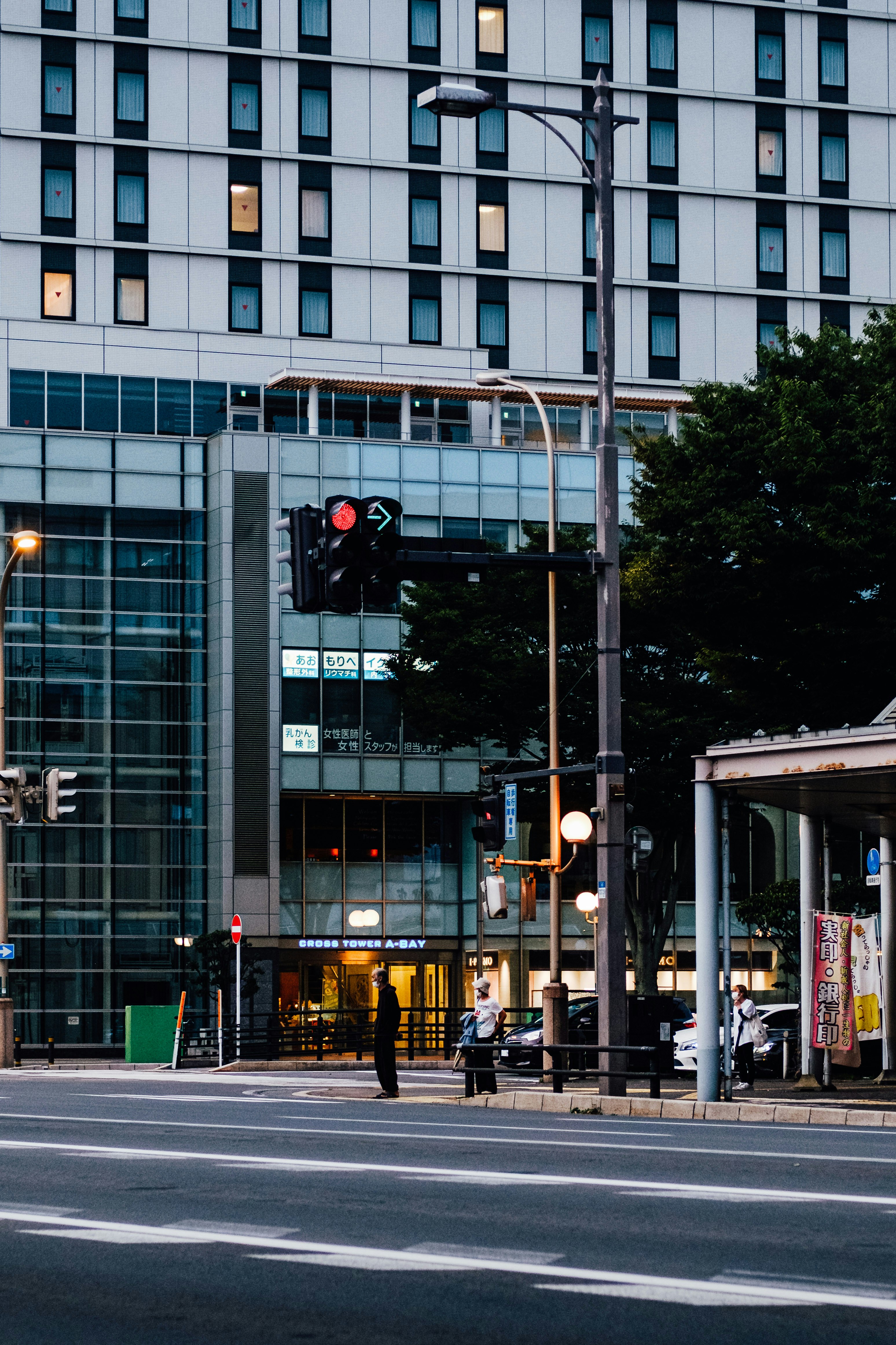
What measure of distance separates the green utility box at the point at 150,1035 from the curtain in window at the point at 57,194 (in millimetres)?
32357

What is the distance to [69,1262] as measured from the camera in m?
8.91

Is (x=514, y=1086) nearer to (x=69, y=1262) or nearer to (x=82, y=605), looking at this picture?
(x=69, y=1262)

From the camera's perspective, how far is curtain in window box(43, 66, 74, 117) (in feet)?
221

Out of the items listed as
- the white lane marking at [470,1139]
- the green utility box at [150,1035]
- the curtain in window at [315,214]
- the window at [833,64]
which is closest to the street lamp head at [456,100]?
the white lane marking at [470,1139]

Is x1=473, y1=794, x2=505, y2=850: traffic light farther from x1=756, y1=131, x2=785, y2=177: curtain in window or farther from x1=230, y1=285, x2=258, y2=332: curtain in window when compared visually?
x1=756, y1=131, x2=785, y2=177: curtain in window

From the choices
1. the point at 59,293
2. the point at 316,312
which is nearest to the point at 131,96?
the point at 59,293

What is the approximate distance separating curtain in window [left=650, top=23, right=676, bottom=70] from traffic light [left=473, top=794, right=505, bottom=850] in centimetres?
5301

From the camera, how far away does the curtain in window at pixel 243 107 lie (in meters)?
68.7

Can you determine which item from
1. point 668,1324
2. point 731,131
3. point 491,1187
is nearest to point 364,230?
point 731,131

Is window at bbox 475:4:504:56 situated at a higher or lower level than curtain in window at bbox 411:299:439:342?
higher

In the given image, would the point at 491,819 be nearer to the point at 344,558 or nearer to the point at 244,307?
the point at 344,558

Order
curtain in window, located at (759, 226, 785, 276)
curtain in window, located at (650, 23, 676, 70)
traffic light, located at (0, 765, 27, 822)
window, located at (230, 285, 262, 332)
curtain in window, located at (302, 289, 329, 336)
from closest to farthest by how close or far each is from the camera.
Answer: traffic light, located at (0, 765, 27, 822), window, located at (230, 285, 262, 332), curtain in window, located at (302, 289, 329, 336), curtain in window, located at (650, 23, 676, 70), curtain in window, located at (759, 226, 785, 276)

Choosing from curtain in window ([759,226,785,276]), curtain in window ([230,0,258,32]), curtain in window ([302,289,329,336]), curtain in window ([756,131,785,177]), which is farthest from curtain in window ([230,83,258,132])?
curtain in window ([759,226,785,276])


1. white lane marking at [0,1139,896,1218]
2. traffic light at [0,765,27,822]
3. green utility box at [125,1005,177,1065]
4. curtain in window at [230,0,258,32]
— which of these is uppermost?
curtain in window at [230,0,258,32]
